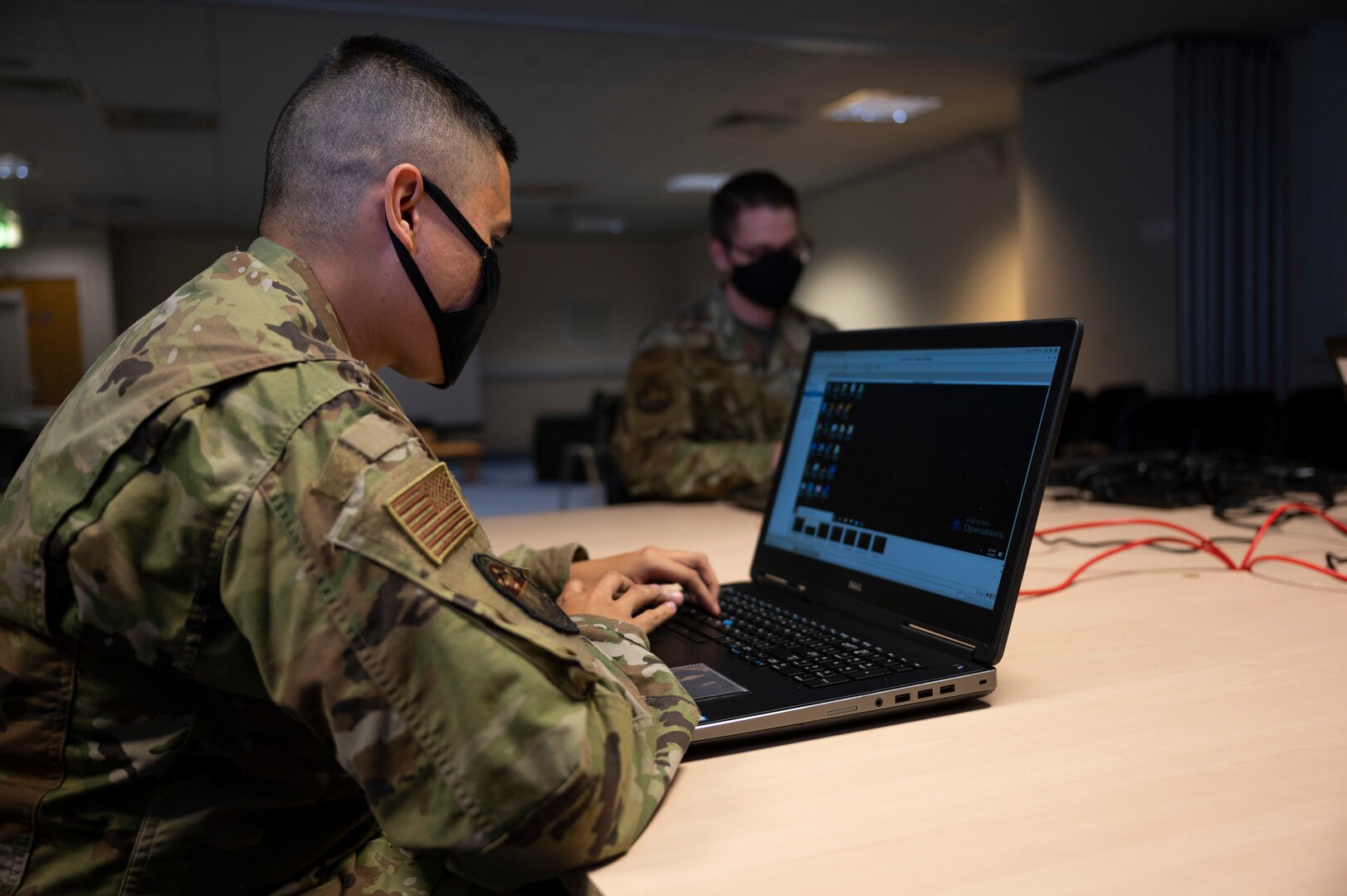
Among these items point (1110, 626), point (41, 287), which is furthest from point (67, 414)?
point (41, 287)

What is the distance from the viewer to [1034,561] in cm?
138

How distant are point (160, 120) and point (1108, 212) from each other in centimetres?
599

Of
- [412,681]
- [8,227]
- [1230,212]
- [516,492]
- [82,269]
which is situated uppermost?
[8,227]

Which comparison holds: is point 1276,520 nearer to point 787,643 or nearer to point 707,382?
point 787,643

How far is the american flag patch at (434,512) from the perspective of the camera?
0.62 meters

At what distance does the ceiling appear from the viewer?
4723mm

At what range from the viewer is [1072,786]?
26.5 inches

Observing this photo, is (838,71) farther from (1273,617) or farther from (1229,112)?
(1273,617)

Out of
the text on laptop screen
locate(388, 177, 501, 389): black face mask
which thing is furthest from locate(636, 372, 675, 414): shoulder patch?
locate(388, 177, 501, 389): black face mask

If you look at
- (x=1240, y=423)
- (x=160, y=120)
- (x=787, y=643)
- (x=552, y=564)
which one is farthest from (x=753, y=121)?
(x=787, y=643)

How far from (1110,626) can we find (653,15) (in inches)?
172

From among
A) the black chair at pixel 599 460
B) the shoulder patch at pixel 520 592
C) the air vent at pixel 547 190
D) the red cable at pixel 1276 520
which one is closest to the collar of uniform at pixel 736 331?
the black chair at pixel 599 460

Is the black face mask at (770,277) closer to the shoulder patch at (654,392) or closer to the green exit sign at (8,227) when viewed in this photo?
the shoulder patch at (654,392)

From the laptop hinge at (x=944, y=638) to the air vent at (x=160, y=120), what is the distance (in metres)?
6.71
